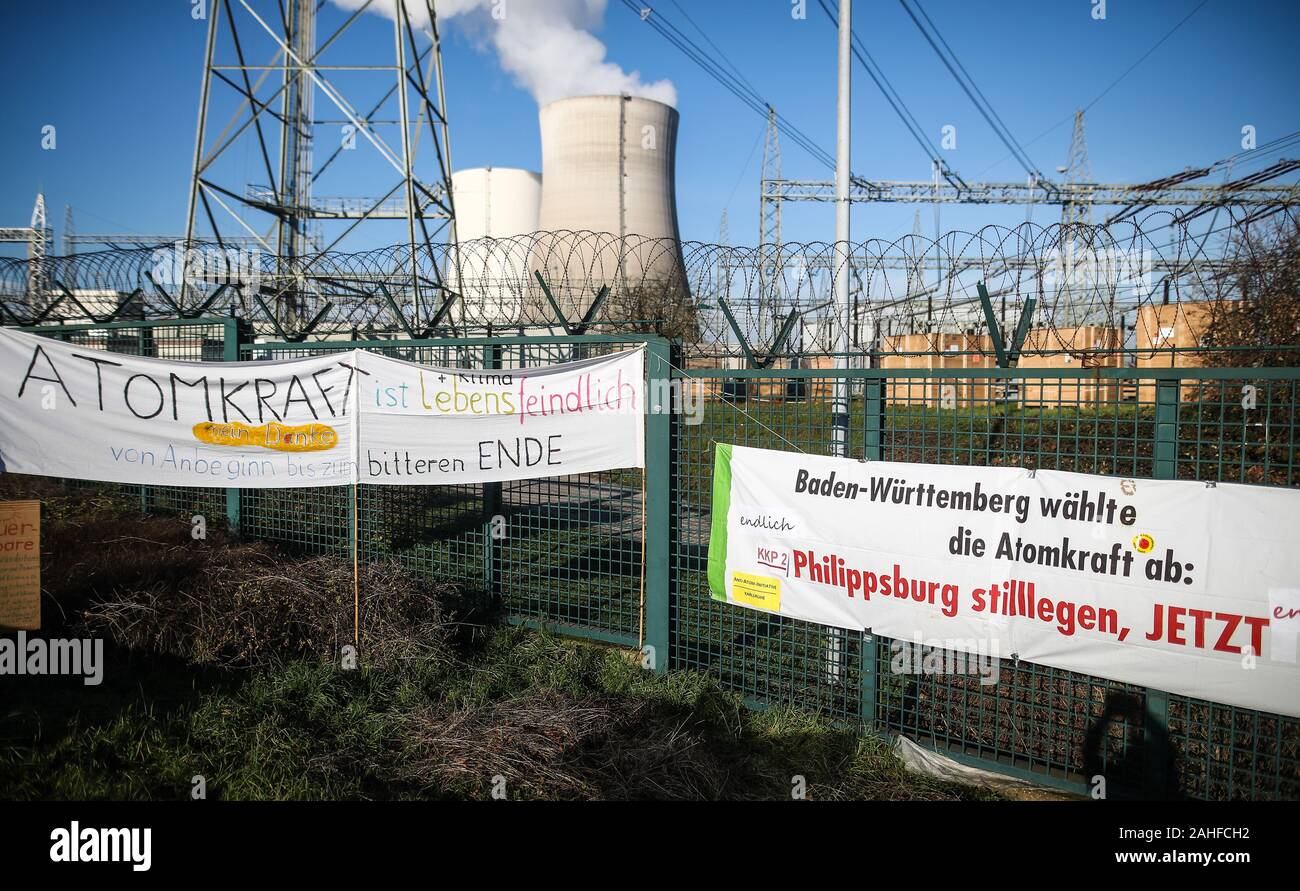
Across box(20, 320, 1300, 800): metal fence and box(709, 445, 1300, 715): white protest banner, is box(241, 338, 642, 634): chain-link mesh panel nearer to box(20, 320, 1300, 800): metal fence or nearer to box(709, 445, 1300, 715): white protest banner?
box(20, 320, 1300, 800): metal fence

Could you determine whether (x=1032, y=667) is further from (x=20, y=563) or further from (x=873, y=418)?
(x=20, y=563)

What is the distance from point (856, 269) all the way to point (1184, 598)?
2614 mm

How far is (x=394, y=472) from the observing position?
5.63 metres

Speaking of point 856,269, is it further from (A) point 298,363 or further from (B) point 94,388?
(B) point 94,388

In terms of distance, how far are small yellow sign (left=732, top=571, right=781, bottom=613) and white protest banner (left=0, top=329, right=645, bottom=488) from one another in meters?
1.05

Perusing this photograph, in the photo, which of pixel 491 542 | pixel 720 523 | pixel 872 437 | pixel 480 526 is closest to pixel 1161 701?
pixel 872 437

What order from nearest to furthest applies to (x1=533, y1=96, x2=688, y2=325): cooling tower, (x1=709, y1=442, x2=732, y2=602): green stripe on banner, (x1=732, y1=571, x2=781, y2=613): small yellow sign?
(x1=732, y1=571, x2=781, y2=613): small yellow sign, (x1=709, y1=442, x2=732, y2=602): green stripe on banner, (x1=533, y1=96, x2=688, y2=325): cooling tower

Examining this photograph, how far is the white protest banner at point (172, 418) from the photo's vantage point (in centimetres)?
575

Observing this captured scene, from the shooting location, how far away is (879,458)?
4.23 metres

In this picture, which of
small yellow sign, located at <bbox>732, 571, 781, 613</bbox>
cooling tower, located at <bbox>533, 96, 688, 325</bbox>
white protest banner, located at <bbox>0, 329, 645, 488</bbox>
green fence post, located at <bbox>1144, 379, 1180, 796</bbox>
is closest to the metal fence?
green fence post, located at <bbox>1144, 379, 1180, 796</bbox>

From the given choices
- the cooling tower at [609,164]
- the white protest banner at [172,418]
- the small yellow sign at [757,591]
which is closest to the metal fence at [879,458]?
the small yellow sign at [757,591]

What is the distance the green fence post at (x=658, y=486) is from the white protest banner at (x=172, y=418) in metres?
2.29

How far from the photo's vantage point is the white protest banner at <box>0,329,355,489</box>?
5.75 m
